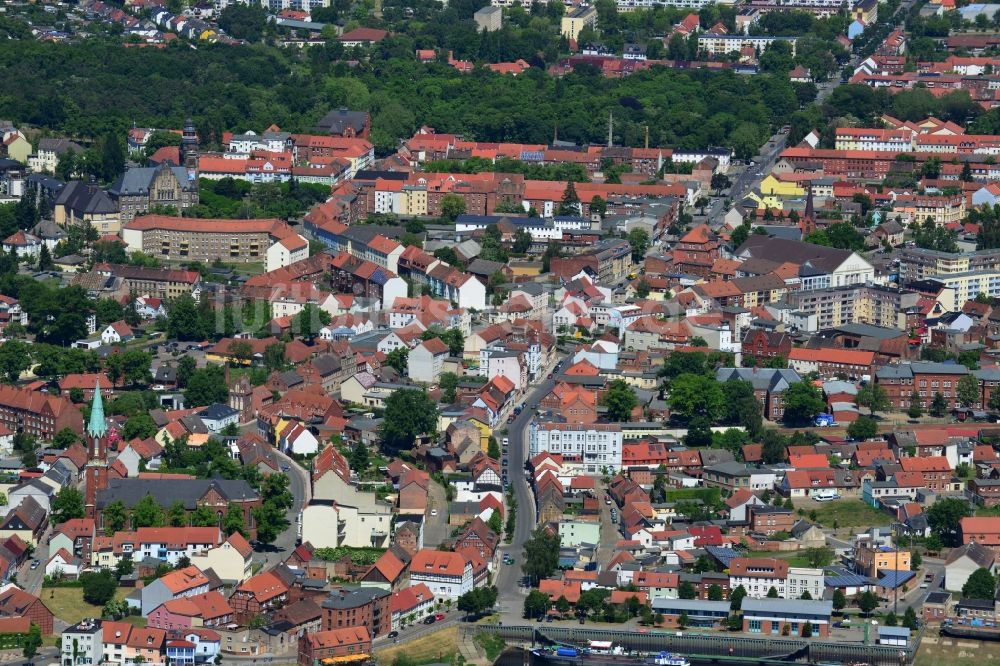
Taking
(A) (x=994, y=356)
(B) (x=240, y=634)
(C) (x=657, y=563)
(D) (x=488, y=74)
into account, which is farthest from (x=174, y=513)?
(D) (x=488, y=74)

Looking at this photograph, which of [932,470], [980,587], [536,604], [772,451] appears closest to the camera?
[536,604]

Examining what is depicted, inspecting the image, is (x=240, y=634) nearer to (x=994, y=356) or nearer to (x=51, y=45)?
(x=994, y=356)

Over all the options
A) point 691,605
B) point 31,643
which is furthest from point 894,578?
point 31,643

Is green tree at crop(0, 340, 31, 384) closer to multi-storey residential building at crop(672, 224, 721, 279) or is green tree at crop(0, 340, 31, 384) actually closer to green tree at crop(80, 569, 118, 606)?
green tree at crop(80, 569, 118, 606)

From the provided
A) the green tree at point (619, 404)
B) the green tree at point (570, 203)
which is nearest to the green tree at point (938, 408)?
the green tree at point (619, 404)

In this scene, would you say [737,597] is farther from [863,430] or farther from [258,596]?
[863,430]

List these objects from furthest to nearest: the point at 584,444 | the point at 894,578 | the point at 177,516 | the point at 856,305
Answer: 1. the point at 856,305
2. the point at 584,444
3. the point at 177,516
4. the point at 894,578
